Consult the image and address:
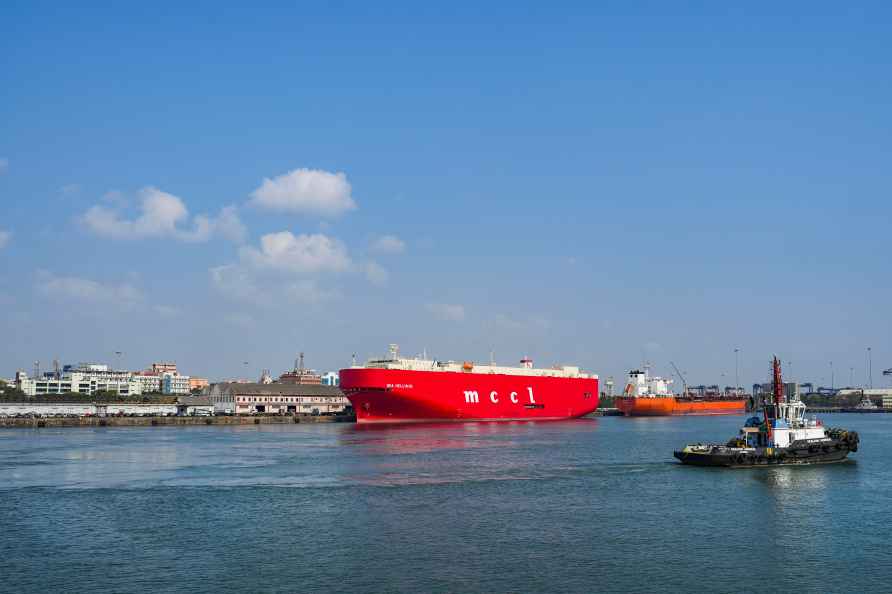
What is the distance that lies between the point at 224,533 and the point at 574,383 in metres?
88.1

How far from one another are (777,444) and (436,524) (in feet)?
91.5

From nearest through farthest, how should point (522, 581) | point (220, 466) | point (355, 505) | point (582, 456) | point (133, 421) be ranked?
point (522, 581)
point (355, 505)
point (220, 466)
point (582, 456)
point (133, 421)

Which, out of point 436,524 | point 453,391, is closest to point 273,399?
point 453,391

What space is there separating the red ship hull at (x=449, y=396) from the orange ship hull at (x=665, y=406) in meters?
42.0

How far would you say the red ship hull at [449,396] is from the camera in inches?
3354

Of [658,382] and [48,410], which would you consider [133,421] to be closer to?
[48,410]

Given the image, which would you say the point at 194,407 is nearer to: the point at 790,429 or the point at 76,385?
the point at 76,385

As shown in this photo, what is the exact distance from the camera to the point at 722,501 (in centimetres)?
3694

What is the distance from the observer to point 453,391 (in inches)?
3583

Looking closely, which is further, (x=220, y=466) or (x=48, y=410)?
(x=48, y=410)

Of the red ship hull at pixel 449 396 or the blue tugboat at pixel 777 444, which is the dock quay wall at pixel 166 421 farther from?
the blue tugboat at pixel 777 444

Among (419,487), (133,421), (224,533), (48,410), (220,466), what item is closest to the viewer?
(224,533)

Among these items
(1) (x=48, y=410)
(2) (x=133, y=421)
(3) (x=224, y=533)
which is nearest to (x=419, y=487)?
(3) (x=224, y=533)

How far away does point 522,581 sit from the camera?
23.6 metres
